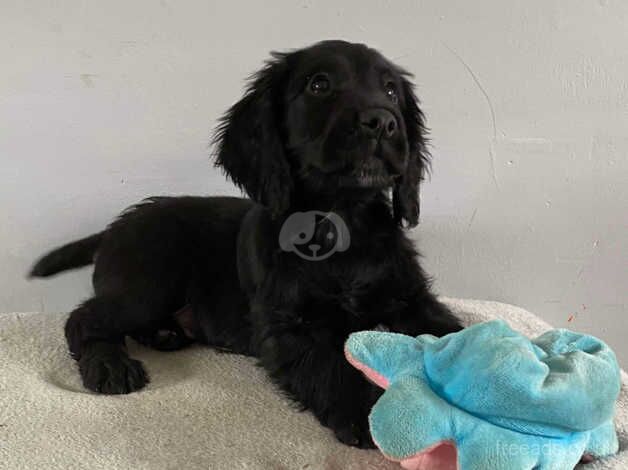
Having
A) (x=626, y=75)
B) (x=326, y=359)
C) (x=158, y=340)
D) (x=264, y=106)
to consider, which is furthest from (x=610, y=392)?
(x=626, y=75)

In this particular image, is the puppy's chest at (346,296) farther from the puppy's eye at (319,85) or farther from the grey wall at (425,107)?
the grey wall at (425,107)

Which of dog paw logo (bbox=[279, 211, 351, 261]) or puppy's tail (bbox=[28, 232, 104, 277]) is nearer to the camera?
dog paw logo (bbox=[279, 211, 351, 261])

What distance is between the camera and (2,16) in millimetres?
1750

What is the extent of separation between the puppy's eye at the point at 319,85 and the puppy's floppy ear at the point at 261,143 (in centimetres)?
10

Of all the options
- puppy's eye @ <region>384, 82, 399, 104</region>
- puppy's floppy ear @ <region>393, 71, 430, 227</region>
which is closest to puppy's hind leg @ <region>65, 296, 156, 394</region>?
puppy's floppy ear @ <region>393, 71, 430, 227</region>

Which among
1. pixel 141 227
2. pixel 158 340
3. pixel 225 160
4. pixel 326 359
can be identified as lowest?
pixel 158 340

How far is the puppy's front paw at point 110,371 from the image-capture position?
52.1 inches

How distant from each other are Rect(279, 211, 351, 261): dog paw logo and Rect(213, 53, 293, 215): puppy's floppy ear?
6cm

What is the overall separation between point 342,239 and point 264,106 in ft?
1.05

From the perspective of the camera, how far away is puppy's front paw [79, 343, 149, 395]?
4.34 feet

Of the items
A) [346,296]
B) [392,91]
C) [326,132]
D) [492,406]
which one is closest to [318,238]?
[346,296]

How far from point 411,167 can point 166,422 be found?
2.33ft

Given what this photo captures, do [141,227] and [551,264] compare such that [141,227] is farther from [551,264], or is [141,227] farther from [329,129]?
[551,264]

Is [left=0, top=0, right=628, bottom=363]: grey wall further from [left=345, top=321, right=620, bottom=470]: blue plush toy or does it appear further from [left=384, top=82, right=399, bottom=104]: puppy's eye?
[left=345, top=321, right=620, bottom=470]: blue plush toy
